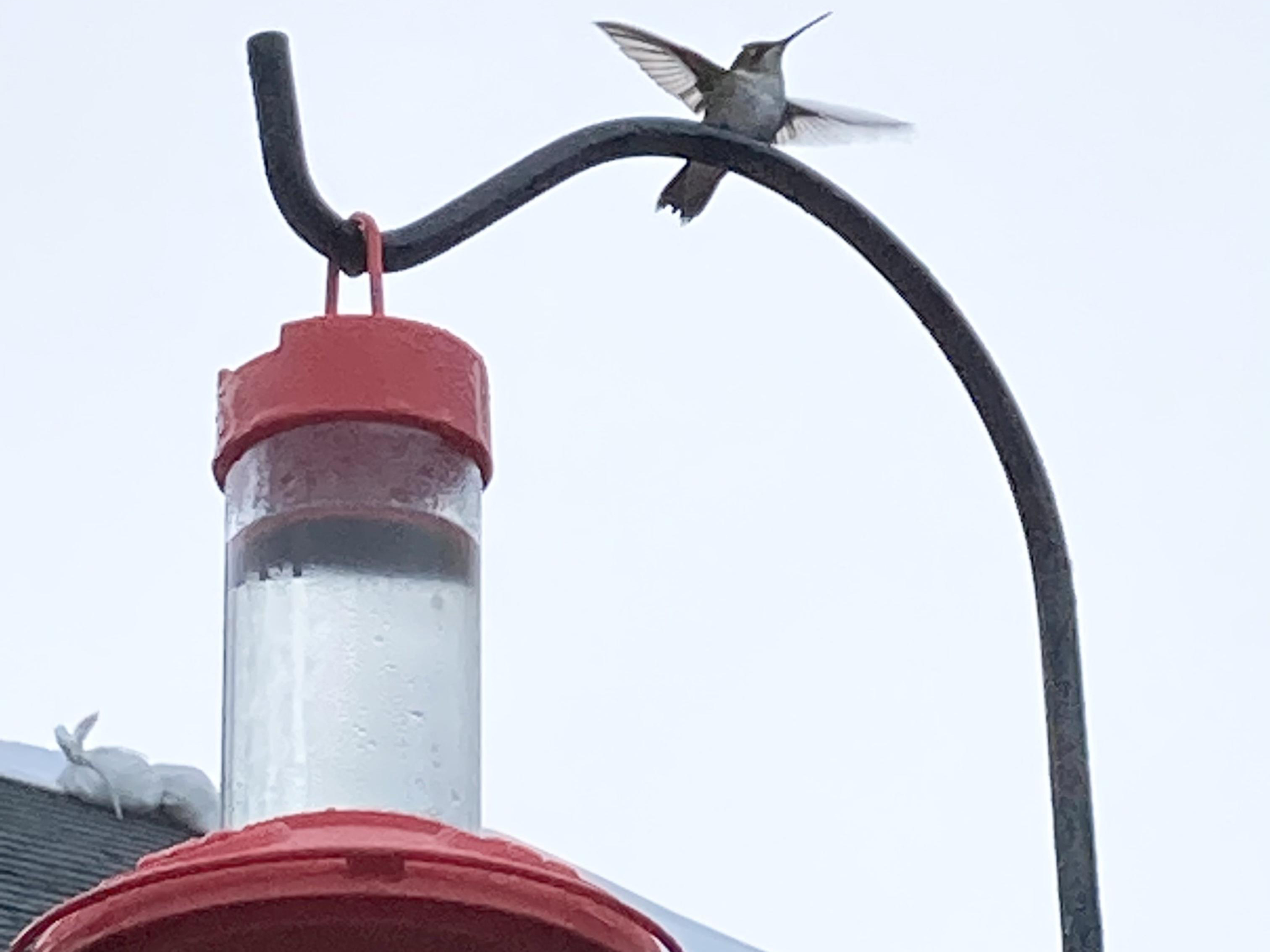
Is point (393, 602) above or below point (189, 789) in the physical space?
below

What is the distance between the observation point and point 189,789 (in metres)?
8.81

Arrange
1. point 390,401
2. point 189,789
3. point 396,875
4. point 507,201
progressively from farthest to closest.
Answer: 1. point 189,789
2. point 507,201
3. point 390,401
4. point 396,875

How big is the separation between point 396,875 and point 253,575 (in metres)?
0.41

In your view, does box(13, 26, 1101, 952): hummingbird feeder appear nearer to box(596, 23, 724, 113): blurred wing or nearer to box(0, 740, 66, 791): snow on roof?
box(596, 23, 724, 113): blurred wing

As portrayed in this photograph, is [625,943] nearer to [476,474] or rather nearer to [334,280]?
[476,474]

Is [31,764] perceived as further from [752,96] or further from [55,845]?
[752,96]

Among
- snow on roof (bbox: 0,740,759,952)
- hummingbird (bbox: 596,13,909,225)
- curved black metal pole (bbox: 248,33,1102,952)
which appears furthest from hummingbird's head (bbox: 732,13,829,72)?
snow on roof (bbox: 0,740,759,952)

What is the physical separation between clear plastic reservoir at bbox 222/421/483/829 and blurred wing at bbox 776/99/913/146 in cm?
218

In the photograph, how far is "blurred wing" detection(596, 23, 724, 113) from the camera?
12.6 ft

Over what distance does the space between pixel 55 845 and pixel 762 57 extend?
4.20 meters

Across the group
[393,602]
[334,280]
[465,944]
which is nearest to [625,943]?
[465,944]

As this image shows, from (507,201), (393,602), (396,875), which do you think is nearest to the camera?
(396,875)

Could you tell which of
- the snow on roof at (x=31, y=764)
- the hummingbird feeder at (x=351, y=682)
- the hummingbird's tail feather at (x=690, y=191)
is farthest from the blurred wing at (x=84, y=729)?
the hummingbird feeder at (x=351, y=682)

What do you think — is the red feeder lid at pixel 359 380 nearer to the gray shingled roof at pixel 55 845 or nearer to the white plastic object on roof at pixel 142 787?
the gray shingled roof at pixel 55 845
